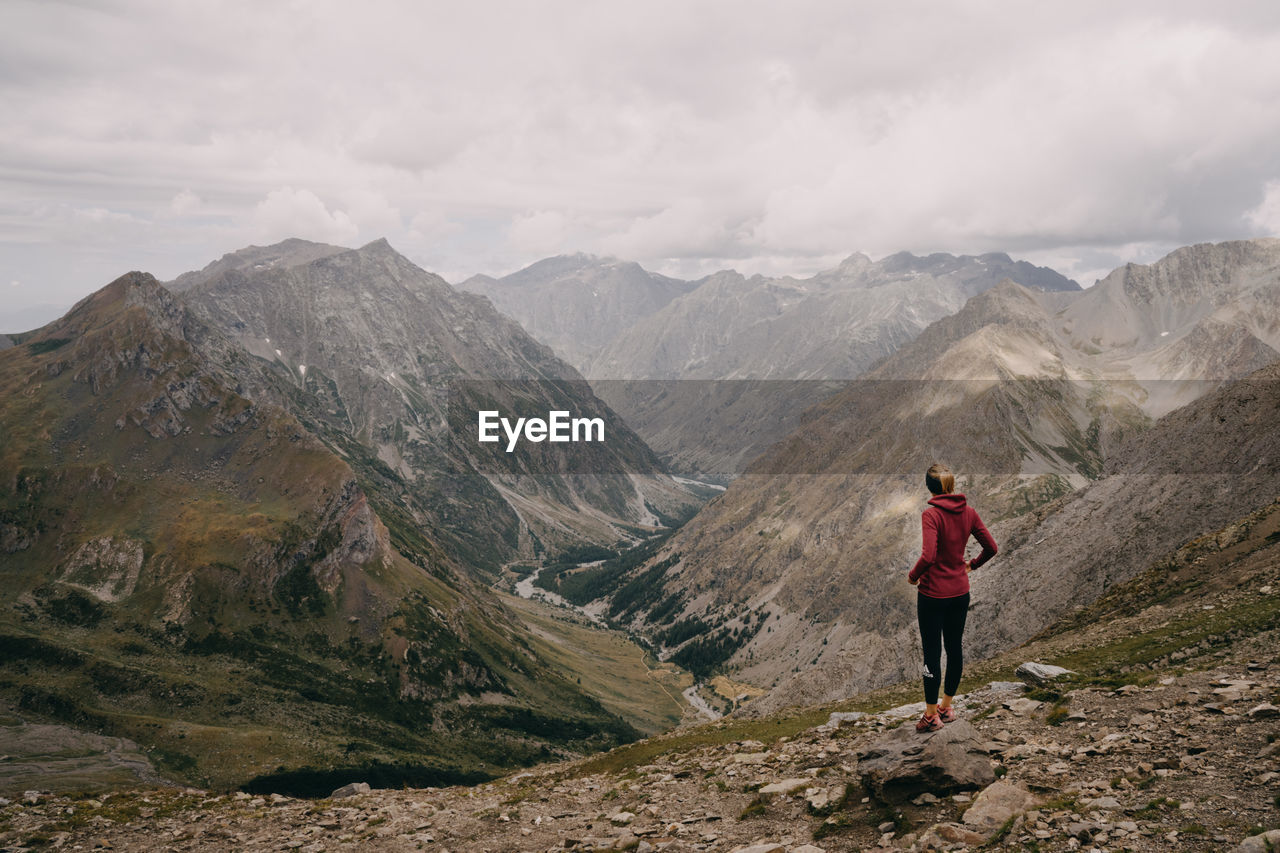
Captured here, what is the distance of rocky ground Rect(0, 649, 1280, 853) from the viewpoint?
17.2 meters

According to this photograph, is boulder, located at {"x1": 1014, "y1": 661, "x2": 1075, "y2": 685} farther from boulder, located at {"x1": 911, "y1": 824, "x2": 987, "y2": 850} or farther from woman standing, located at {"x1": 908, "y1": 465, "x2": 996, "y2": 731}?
boulder, located at {"x1": 911, "y1": 824, "x2": 987, "y2": 850}

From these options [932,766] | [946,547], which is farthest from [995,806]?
[946,547]

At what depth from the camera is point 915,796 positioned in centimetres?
2111

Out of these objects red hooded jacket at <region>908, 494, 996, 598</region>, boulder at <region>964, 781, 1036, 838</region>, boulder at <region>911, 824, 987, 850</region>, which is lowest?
boulder at <region>911, 824, 987, 850</region>

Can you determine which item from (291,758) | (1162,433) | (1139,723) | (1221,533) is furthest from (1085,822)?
(291,758)

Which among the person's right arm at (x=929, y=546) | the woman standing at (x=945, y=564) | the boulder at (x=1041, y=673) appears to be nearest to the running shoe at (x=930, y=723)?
the woman standing at (x=945, y=564)

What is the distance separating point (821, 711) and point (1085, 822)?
41782 mm

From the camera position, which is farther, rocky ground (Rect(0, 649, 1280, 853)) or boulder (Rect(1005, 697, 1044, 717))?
boulder (Rect(1005, 697, 1044, 717))

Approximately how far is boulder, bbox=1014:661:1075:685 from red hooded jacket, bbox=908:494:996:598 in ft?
52.0

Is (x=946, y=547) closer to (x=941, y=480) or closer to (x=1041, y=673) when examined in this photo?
(x=941, y=480)

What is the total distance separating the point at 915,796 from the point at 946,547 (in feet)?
25.5

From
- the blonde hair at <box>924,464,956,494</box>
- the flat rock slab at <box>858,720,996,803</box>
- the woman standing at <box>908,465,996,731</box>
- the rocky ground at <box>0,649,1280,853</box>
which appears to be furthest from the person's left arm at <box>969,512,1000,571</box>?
the rocky ground at <box>0,649,1280,853</box>

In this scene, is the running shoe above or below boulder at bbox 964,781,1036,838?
above

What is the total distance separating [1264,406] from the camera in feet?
296
